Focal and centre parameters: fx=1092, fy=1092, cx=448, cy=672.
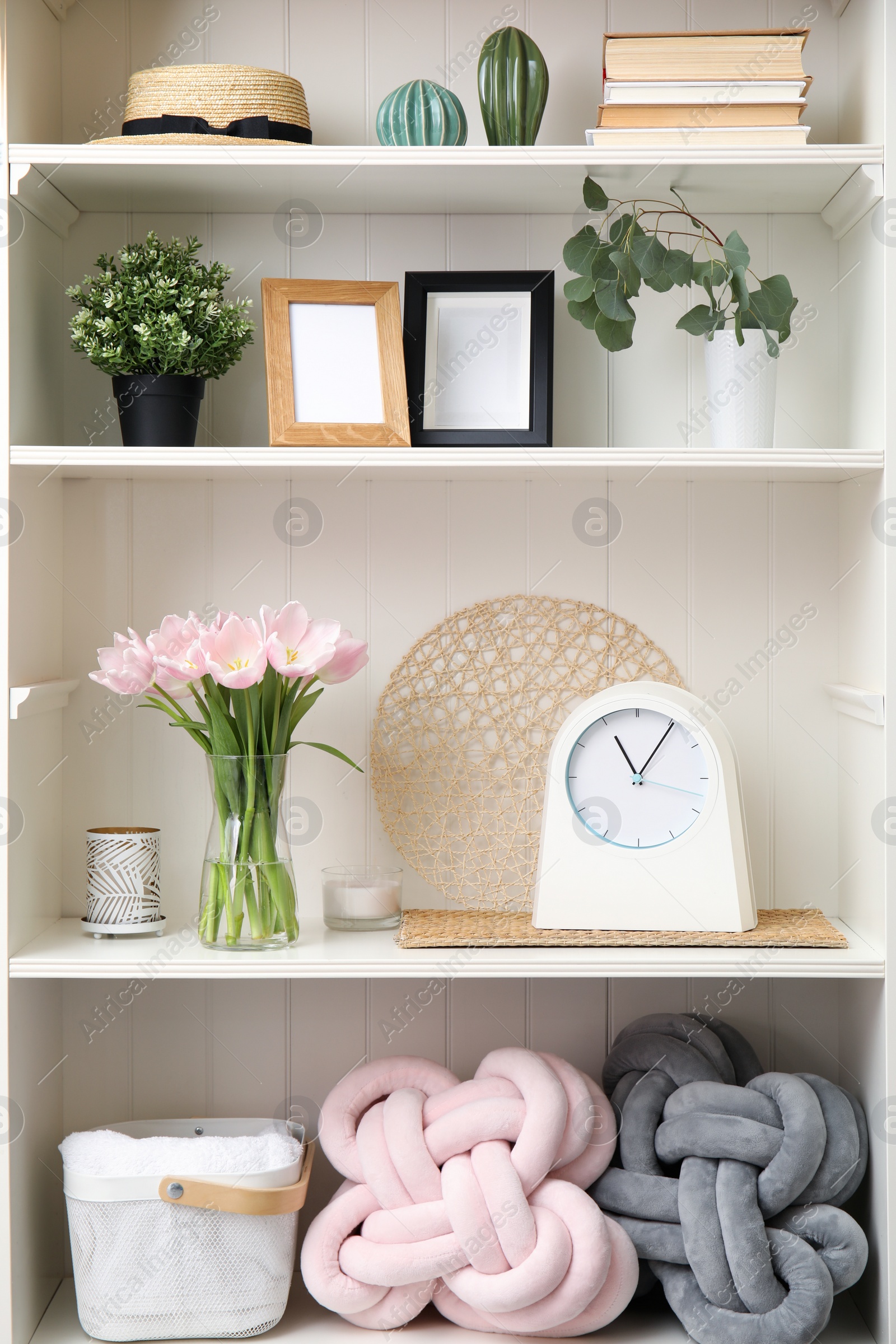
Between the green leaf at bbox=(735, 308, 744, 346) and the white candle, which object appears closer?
the green leaf at bbox=(735, 308, 744, 346)

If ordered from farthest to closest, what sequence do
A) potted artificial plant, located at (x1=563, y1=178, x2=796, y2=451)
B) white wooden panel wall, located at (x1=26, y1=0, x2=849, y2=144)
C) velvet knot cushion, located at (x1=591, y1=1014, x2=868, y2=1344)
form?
1. white wooden panel wall, located at (x1=26, y1=0, x2=849, y2=144)
2. potted artificial plant, located at (x1=563, y1=178, x2=796, y2=451)
3. velvet knot cushion, located at (x1=591, y1=1014, x2=868, y2=1344)

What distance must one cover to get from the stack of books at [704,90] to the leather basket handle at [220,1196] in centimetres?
123

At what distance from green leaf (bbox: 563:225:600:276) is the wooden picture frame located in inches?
8.4

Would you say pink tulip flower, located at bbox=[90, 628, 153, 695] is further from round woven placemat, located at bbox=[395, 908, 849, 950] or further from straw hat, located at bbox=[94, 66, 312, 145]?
straw hat, located at bbox=[94, 66, 312, 145]

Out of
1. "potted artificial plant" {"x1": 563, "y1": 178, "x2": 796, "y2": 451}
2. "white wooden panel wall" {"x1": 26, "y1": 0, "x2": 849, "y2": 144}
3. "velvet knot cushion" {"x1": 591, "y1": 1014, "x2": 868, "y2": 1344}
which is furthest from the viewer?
"white wooden panel wall" {"x1": 26, "y1": 0, "x2": 849, "y2": 144}

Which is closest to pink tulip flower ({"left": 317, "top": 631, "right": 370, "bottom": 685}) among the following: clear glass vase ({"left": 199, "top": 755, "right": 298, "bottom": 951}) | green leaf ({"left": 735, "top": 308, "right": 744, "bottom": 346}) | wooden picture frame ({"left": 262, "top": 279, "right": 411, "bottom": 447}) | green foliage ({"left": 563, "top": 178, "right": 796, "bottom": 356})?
clear glass vase ({"left": 199, "top": 755, "right": 298, "bottom": 951})

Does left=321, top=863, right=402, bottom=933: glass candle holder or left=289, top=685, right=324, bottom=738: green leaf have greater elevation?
left=289, top=685, right=324, bottom=738: green leaf

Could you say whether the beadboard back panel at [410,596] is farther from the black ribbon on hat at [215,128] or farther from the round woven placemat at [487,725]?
the black ribbon on hat at [215,128]

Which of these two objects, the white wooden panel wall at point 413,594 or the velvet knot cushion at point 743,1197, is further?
the white wooden panel wall at point 413,594

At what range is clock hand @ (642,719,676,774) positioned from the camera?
1299 millimetres

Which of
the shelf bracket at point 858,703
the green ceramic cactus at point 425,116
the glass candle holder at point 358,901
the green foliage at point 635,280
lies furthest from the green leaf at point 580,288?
the glass candle holder at point 358,901

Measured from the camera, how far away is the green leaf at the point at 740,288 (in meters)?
1.23

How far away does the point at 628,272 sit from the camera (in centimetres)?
126

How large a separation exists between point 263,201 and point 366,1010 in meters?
1.07
